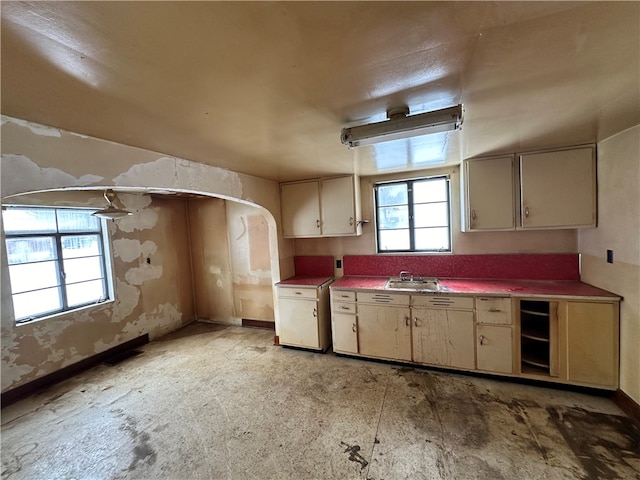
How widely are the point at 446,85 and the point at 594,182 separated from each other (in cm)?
229

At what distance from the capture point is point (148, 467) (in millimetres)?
1848

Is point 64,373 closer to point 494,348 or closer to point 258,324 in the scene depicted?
point 258,324

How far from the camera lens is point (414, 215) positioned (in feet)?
11.5

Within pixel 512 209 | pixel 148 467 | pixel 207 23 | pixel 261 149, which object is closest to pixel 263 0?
pixel 207 23

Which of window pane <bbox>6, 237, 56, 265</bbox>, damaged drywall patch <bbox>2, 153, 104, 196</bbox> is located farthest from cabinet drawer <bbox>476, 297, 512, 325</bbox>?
window pane <bbox>6, 237, 56, 265</bbox>

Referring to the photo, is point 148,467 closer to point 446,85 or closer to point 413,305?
point 413,305

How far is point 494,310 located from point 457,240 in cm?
98

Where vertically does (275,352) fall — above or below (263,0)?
below

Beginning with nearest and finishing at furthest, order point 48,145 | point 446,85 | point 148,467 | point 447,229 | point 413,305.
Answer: point 446,85
point 48,145
point 148,467
point 413,305
point 447,229

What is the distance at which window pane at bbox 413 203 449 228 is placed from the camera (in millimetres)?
3369

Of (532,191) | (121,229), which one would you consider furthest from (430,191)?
(121,229)

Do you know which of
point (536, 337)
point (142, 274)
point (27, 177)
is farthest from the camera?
point (142, 274)

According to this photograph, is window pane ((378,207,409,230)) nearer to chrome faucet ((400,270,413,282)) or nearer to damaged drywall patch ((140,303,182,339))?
chrome faucet ((400,270,413,282))

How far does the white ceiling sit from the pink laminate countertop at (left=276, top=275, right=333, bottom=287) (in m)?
2.07
